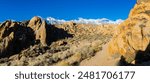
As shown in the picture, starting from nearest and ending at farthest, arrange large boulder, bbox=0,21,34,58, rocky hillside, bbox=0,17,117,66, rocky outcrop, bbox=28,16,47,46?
rocky hillside, bbox=0,17,117,66
large boulder, bbox=0,21,34,58
rocky outcrop, bbox=28,16,47,46

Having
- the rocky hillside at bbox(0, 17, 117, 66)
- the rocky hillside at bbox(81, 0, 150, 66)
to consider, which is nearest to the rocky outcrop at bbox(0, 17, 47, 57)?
the rocky hillside at bbox(0, 17, 117, 66)

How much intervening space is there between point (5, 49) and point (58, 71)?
18275mm

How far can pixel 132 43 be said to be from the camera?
13.8 metres

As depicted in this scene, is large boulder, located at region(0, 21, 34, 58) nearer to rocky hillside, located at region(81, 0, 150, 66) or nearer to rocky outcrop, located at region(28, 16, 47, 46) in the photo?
rocky outcrop, located at region(28, 16, 47, 46)

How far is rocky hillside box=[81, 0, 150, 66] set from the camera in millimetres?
13102

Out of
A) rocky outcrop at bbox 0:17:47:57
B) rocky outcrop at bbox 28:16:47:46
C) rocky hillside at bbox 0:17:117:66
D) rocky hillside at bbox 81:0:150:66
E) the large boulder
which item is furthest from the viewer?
rocky outcrop at bbox 28:16:47:46

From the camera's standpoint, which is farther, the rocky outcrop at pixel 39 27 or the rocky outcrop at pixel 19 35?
the rocky outcrop at pixel 39 27

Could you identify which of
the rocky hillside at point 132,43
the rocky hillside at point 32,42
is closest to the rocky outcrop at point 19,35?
the rocky hillside at point 32,42

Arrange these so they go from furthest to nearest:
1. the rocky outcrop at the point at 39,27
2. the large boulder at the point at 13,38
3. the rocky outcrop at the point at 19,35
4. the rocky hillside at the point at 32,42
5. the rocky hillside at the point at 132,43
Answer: the rocky outcrop at the point at 39,27, the rocky outcrop at the point at 19,35, the large boulder at the point at 13,38, the rocky hillside at the point at 32,42, the rocky hillside at the point at 132,43

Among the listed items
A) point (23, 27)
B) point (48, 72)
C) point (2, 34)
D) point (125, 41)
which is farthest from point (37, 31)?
point (48, 72)

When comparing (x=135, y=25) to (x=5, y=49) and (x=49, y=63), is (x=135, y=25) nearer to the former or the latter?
(x=49, y=63)

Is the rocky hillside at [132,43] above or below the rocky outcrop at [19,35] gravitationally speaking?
below

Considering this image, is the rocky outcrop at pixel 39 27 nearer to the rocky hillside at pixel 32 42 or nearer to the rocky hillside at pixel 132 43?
the rocky hillside at pixel 32 42

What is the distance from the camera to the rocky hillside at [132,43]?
43.0ft
